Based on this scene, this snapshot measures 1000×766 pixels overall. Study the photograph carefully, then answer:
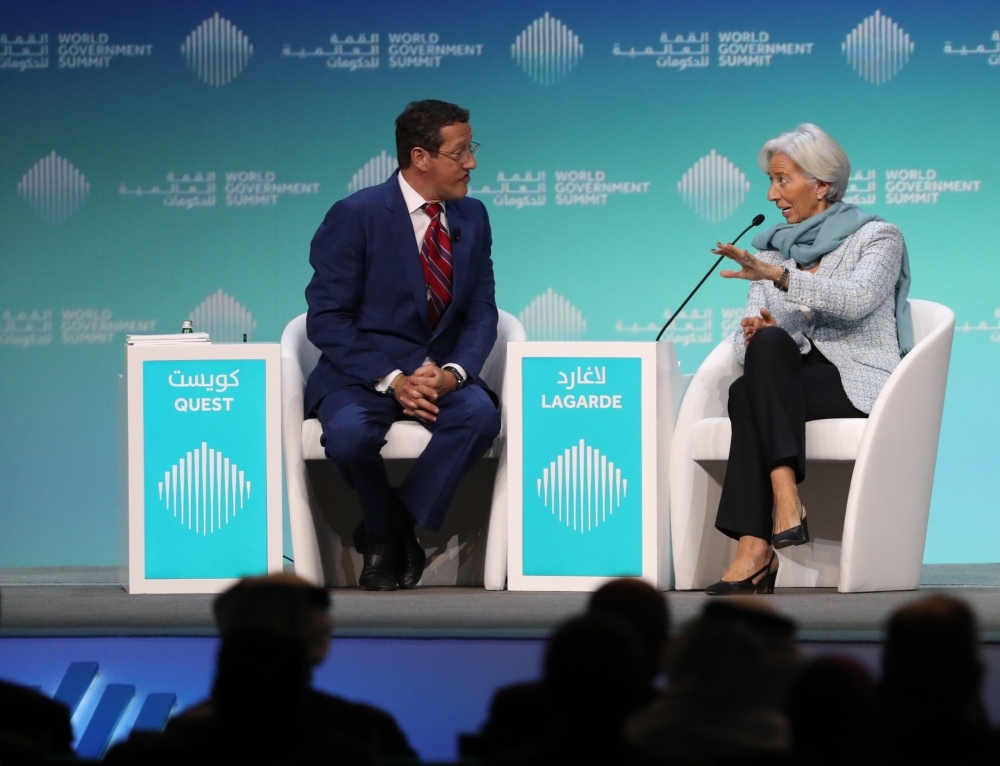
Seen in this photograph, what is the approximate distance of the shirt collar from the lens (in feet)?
12.9

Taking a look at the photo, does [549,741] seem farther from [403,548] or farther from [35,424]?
[35,424]

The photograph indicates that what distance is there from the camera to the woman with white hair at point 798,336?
3523mm

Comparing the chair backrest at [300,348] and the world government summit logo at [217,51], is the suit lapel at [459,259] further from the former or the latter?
the world government summit logo at [217,51]

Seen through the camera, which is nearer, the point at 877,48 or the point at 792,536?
the point at 792,536

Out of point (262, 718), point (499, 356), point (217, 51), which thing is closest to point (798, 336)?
point (499, 356)

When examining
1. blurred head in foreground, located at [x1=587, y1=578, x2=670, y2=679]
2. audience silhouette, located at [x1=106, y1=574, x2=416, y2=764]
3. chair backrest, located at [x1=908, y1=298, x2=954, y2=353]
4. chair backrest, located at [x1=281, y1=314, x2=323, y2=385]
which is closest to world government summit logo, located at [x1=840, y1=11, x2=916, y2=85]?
chair backrest, located at [x1=908, y1=298, x2=954, y2=353]

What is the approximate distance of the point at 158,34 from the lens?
19.0ft

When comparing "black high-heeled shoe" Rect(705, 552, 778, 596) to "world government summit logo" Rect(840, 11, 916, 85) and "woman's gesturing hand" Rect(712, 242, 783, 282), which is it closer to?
"woman's gesturing hand" Rect(712, 242, 783, 282)

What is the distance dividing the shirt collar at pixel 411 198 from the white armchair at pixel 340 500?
43 cm

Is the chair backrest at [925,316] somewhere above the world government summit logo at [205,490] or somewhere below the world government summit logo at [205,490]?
above

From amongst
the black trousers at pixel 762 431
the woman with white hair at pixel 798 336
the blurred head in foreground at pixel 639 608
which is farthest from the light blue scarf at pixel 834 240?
the blurred head in foreground at pixel 639 608

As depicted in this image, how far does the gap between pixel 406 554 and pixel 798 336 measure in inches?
45.8

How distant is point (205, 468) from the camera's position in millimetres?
3807

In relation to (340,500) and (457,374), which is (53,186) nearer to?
(340,500)
